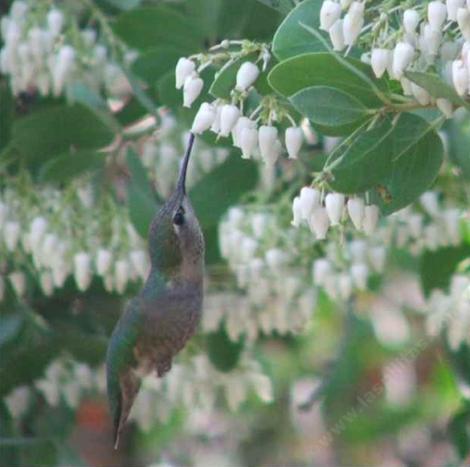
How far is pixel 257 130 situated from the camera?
2.14 meters

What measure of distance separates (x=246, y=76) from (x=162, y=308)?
0.83 meters

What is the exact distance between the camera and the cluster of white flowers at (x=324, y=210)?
2119mm

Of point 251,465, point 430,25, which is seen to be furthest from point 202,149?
point 251,465

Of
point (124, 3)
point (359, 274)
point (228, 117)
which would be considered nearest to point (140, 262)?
point (359, 274)

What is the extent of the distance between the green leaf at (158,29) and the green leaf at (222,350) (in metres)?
0.71

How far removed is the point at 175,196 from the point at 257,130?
1.45 feet

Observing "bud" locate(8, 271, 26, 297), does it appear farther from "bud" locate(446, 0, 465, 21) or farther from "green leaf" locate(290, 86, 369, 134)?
"bud" locate(446, 0, 465, 21)

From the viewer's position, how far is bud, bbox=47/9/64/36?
3199mm

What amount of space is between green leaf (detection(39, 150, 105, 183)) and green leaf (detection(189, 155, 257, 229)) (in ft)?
0.71

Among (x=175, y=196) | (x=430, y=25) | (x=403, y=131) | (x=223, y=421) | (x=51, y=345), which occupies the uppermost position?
(x=430, y=25)

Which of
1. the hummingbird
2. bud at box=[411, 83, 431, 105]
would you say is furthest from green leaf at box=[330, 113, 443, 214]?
the hummingbird

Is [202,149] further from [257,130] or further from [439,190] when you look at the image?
[257,130]

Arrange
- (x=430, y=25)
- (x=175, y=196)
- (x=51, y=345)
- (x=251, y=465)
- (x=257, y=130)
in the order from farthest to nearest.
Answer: (x=251, y=465) < (x=51, y=345) < (x=175, y=196) < (x=257, y=130) < (x=430, y=25)

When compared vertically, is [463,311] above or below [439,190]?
below
